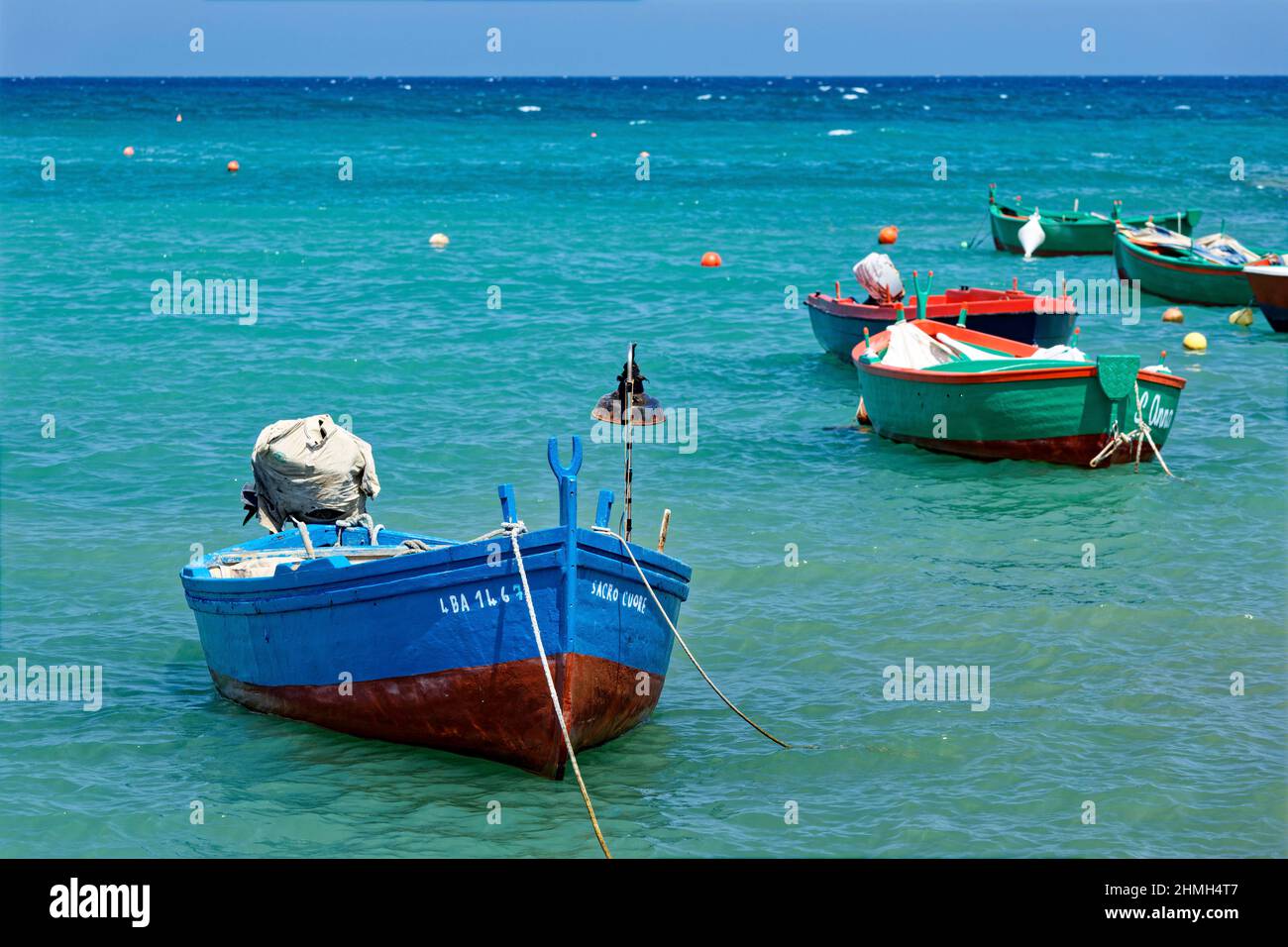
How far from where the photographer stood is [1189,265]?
3553cm

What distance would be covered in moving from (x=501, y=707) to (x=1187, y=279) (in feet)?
90.5

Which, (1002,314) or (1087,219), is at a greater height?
(1087,219)

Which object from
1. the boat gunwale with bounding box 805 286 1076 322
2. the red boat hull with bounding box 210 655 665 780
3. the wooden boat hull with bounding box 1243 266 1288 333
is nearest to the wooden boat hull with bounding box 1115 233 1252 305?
the wooden boat hull with bounding box 1243 266 1288 333

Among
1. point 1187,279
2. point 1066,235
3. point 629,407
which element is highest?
point 1066,235

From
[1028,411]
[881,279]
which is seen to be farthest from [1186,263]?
[1028,411]

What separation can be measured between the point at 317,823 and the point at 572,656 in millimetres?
2184

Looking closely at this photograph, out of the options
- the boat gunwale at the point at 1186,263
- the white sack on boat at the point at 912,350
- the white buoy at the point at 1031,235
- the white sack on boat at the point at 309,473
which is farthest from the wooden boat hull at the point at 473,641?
the white buoy at the point at 1031,235

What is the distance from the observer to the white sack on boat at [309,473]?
43.8ft

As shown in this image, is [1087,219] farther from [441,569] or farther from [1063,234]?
[441,569]

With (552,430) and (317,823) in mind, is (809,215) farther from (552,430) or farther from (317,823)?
(317,823)

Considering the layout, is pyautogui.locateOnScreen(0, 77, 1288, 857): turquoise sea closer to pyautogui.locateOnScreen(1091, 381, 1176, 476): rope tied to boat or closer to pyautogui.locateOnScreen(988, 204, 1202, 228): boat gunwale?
pyautogui.locateOnScreen(1091, 381, 1176, 476): rope tied to boat

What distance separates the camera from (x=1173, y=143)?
304ft

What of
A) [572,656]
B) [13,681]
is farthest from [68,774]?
[572,656]

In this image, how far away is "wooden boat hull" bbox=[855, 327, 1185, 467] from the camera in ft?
68.1
